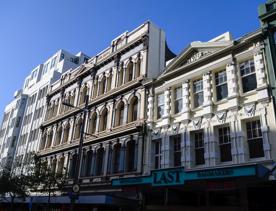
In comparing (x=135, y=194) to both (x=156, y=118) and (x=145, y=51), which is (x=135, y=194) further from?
(x=145, y=51)

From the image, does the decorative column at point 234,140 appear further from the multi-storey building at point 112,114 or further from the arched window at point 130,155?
the arched window at point 130,155

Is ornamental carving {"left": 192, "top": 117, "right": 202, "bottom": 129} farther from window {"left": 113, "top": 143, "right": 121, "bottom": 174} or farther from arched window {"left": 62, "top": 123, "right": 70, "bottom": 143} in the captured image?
arched window {"left": 62, "top": 123, "right": 70, "bottom": 143}

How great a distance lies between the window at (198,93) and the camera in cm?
1850

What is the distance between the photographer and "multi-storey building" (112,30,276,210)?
1397 centimetres

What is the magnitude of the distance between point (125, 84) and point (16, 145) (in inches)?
1096

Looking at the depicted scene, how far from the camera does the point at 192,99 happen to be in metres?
18.8

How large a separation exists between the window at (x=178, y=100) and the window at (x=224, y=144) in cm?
373

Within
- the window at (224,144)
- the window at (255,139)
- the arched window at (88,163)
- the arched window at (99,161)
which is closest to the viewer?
the window at (255,139)

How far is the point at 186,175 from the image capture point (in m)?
13.8

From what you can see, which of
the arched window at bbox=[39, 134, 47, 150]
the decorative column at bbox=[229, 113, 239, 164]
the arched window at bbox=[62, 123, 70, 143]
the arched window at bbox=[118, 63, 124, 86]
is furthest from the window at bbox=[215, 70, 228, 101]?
the arched window at bbox=[39, 134, 47, 150]

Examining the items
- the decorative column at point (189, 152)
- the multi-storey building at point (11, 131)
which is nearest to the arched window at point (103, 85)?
the decorative column at point (189, 152)

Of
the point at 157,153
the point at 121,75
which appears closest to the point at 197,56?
A: the point at 157,153

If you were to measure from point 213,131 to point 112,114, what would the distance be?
10549mm

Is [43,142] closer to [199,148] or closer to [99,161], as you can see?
[99,161]
